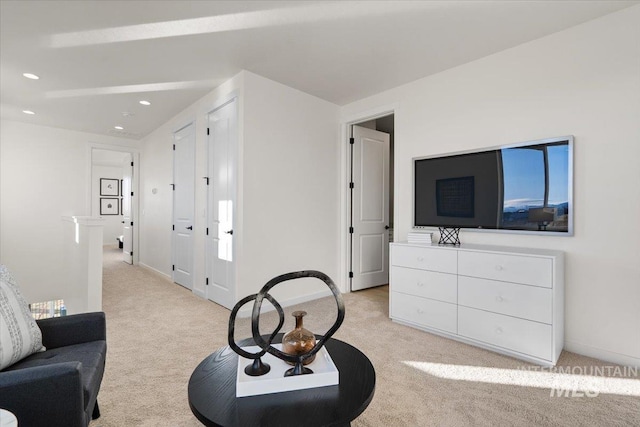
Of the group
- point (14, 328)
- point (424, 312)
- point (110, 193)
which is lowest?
point (424, 312)

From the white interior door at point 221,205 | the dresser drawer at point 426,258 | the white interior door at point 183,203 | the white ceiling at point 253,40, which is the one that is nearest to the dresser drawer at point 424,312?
the dresser drawer at point 426,258

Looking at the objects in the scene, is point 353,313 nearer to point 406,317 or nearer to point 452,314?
point 406,317

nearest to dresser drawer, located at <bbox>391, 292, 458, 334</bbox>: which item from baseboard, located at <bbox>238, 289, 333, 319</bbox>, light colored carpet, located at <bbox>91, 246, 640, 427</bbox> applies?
light colored carpet, located at <bbox>91, 246, 640, 427</bbox>

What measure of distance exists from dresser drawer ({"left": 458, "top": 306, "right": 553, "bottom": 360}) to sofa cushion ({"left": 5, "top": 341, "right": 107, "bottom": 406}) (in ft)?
8.42

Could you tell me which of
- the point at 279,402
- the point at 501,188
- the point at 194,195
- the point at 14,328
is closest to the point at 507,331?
the point at 501,188

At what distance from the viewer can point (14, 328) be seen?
4.45 ft

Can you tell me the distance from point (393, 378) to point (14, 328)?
2.06m

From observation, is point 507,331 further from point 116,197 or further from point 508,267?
point 116,197

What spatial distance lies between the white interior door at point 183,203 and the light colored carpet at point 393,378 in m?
1.21

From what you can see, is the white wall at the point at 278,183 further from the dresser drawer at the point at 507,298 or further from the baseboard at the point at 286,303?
the dresser drawer at the point at 507,298

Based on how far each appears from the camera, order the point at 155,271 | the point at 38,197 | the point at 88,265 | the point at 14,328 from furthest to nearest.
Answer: the point at 155,271 → the point at 38,197 → the point at 88,265 → the point at 14,328

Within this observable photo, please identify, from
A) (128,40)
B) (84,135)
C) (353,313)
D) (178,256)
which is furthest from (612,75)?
(84,135)

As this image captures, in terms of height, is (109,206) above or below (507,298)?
above

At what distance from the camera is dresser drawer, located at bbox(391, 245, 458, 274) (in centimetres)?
273
